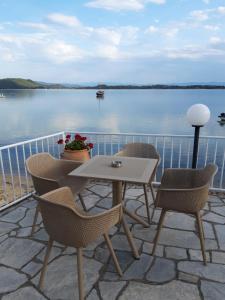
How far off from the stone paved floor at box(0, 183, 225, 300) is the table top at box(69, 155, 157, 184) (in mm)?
784

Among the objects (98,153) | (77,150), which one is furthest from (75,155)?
(98,153)

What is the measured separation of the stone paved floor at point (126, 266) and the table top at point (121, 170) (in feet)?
2.57

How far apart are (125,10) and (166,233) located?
191 inches

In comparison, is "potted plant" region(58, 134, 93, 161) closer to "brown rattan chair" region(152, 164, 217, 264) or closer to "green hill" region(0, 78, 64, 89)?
"brown rattan chair" region(152, 164, 217, 264)

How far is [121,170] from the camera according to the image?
253cm

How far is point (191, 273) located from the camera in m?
2.10

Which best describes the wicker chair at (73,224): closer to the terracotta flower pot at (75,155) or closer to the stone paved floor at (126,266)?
the stone paved floor at (126,266)

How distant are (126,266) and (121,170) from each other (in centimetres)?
94

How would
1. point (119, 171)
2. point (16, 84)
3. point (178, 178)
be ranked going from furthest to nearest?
1. point (16, 84)
2. point (178, 178)
3. point (119, 171)

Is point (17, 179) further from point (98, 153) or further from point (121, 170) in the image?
point (121, 170)

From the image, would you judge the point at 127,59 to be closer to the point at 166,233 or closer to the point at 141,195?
the point at 141,195

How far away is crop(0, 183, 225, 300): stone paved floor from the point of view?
1.90 metres

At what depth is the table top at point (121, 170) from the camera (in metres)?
2.30

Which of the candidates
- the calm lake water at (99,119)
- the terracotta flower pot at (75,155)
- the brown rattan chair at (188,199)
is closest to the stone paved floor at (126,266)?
the brown rattan chair at (188,199)
